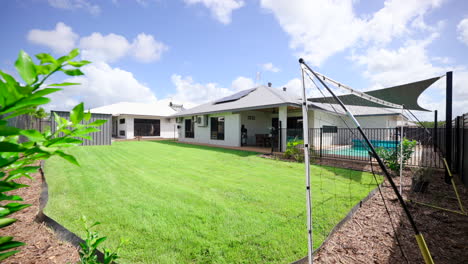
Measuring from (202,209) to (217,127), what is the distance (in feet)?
40.7

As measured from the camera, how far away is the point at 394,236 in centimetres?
292

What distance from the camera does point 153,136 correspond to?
24.7m

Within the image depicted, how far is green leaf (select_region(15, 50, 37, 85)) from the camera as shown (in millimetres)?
553

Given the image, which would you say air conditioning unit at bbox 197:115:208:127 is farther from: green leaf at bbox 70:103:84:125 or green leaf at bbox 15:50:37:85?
green leaf at bbox 15:50:37:85

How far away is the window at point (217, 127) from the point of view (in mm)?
15336

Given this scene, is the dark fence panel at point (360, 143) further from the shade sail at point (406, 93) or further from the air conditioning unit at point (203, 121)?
the air conditioning unit at point (203, 121)

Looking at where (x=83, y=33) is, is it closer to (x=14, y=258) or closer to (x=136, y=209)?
(x=136, y=209)

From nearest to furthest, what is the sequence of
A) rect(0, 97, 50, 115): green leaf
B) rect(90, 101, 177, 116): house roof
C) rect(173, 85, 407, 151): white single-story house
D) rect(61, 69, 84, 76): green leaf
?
rect(0, 97, 50, 115): green leaf
rect(61, 69, 84, 76): green leaf
rect(173, 85, 407, 151): white single-story house
rect(90, 101, 177, 116): house roof

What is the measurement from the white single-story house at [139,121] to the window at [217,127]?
715cm

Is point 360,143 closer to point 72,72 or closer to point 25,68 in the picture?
point 72,72

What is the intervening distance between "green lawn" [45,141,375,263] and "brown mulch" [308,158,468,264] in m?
0.23

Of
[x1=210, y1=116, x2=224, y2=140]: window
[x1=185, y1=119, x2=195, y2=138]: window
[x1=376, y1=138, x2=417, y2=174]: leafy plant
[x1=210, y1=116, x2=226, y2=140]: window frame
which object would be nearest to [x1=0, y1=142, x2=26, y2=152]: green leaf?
[x1=376, y1=138, x2=417, y2=174]: leafy plant

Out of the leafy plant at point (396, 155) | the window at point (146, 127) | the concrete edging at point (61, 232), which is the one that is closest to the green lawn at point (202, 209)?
the concrete edging at point (61, 232)

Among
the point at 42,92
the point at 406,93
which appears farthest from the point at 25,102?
the point at 406,93
